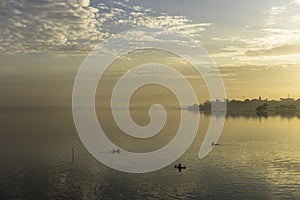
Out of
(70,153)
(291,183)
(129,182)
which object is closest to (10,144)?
(70,153)

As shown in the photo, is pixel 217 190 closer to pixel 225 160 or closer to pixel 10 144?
pixel 225 160

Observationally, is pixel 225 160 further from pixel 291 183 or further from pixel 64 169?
pixel 64 169

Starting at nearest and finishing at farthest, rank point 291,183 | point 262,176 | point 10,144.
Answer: point 291,183 → point 262,176 → point 10,144

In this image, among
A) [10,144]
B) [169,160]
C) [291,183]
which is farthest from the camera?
[10,144]

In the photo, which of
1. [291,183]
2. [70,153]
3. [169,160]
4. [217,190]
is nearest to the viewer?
[217,190]

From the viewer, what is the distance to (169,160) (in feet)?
313

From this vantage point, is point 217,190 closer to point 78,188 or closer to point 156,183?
point 156,183

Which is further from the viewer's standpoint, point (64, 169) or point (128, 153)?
point (128, 153)

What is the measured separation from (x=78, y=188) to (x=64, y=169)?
54.6 feet

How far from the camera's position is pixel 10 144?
12638cm

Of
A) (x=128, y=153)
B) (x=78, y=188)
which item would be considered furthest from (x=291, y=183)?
(x=128, y=153)

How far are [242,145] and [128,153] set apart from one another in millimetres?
47123

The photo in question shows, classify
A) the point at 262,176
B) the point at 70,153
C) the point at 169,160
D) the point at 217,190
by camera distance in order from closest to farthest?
the point at 217,190 → the point at 262,176 → the point at 169,160 → the point at 70,153

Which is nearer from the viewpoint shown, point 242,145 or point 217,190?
point 217,190
